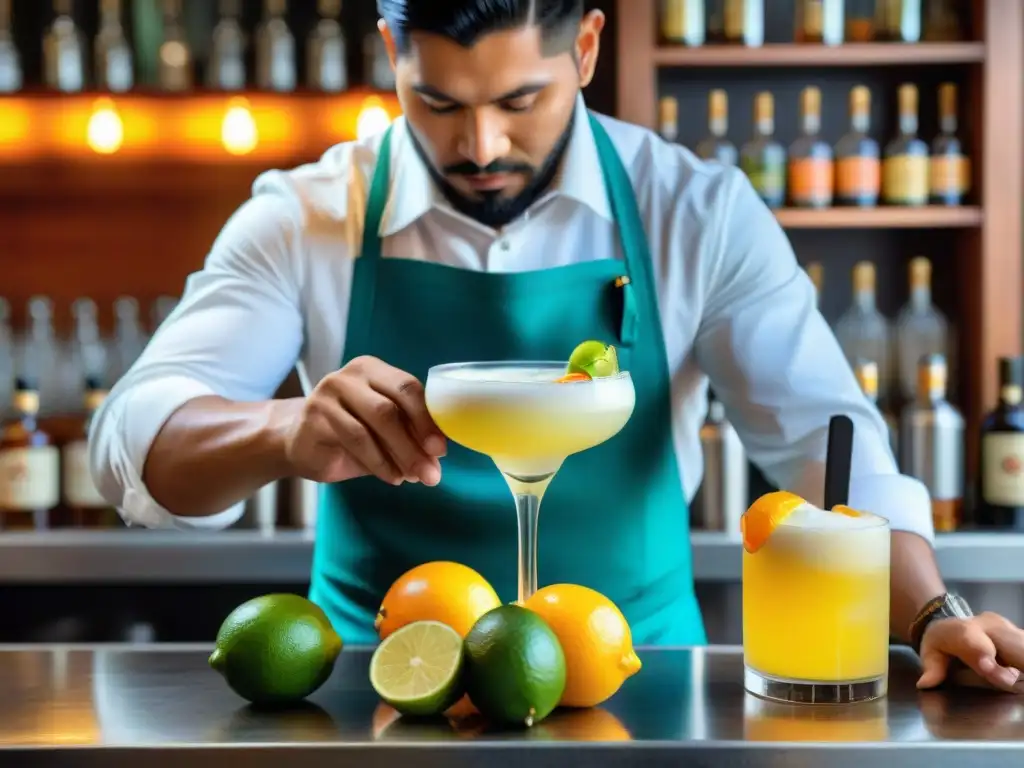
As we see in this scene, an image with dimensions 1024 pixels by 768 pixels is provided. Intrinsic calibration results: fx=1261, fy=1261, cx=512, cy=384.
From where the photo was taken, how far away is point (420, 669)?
0.98 meters

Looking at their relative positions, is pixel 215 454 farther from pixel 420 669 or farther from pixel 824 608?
pixel 824 608

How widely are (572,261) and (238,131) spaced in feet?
5.18

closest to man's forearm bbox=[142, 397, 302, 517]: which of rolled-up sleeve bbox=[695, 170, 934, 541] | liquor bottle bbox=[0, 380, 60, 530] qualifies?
rolled-up sleeve bbox=[695, 170, 934, 541]

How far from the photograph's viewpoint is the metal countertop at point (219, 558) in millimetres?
2664

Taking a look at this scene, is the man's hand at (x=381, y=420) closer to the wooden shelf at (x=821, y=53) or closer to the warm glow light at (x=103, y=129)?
the wooden shelf at (x=821, y=53)

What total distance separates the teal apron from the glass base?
0.62 m

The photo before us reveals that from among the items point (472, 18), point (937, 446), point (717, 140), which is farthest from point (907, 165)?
point (472, 18)

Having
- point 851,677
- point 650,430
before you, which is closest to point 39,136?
point 650,430

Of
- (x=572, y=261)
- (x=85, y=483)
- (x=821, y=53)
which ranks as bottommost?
(x=85, y=483)

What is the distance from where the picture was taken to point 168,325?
1665 mm

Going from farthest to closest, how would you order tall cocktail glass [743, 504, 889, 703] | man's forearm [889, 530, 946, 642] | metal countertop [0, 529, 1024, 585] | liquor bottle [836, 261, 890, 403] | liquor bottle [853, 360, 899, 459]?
liquor bottle [836, 261, 890, 403] → liquor bottle [853, 360, 899, 459] → metal countertop [0, 529, 1024, 585] → man's forearm [889, 530, 946, 642] → tall cocktail glass [743, 504, 889, 703]

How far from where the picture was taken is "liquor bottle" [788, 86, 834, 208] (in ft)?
9.62

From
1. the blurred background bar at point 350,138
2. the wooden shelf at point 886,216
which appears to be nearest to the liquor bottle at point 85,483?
the blurred background bar at point 350,138

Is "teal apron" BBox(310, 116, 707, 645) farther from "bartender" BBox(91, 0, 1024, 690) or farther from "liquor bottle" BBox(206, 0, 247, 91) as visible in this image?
"liquor bottle" BBox(206, 0, 247, 91)
